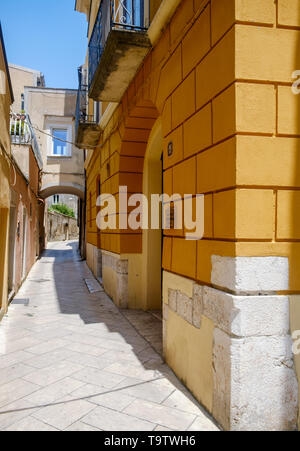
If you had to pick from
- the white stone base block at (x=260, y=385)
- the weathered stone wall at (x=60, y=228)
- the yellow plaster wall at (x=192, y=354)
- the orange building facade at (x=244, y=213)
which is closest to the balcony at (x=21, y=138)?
the yellow plaster wall at (x=192, y=354)

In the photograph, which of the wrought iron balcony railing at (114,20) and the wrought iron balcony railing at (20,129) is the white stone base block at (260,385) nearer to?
the wrought iron balcony railing at (114,20)

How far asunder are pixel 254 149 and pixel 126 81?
146 inches

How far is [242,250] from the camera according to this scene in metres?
2.37

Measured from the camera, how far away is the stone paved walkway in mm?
2609

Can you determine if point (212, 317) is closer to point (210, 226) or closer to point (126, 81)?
point (210, 226)

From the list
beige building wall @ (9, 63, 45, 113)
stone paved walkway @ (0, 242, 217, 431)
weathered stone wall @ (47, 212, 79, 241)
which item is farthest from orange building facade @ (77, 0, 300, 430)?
weathered stone wall @ (47, 212, 79, 241)

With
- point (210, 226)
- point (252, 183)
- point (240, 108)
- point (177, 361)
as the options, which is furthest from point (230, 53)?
point (177, 361)

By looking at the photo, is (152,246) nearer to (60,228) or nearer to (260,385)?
(260,385)

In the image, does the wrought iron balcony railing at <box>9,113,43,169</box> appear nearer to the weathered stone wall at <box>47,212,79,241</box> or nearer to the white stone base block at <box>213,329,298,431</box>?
the white stone base block at <box>213,329,298,431</box>

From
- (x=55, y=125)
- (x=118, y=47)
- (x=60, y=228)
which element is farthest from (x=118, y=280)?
(x=60, y=228)

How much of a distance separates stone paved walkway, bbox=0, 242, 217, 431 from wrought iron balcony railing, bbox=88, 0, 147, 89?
4.05 meters

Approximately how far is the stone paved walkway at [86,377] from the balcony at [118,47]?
154 inches

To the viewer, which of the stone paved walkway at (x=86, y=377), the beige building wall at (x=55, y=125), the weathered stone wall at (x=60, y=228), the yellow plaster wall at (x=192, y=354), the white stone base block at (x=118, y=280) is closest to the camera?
the stone paved walkway at (x=86, y=377)

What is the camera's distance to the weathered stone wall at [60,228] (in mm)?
29605
